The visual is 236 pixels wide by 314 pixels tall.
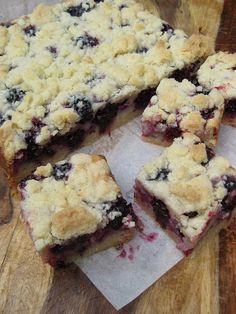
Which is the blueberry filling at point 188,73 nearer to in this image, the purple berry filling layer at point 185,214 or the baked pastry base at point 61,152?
the baked pastry base at point 61,152

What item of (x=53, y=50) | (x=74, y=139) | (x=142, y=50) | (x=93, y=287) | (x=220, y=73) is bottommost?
(x=93, y=287)

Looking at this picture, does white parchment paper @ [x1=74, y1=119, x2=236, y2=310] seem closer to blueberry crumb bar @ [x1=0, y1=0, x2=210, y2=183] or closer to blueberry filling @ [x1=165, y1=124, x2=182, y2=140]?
blueberry filling @ [x1=165, y1=124, x2=182, y2=140]

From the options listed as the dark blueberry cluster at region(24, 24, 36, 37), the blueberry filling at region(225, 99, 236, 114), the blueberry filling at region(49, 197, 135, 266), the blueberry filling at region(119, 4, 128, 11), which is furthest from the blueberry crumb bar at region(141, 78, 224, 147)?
the dark blueberry cluster at region(24, 24, 36, 37)

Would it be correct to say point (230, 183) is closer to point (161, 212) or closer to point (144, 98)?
point (161, 212)

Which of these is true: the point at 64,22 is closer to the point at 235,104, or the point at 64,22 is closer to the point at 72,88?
the point at 72,88

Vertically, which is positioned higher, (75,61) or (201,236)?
(75,61)

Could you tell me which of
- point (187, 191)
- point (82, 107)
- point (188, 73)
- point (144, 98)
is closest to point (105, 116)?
point (82, 107)

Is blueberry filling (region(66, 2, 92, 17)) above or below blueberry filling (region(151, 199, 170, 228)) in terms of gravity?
above
